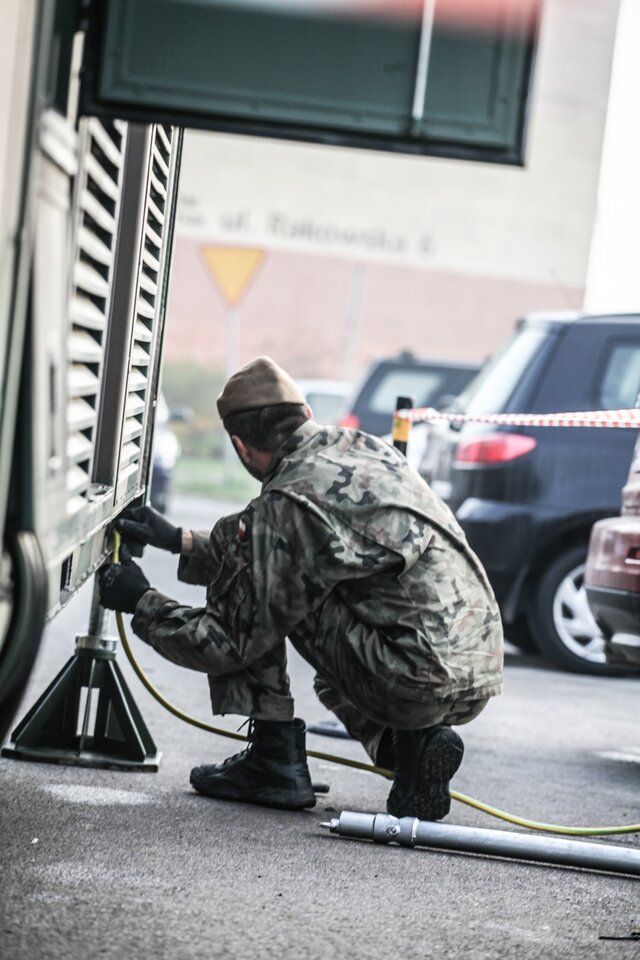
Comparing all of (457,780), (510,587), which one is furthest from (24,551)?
(510,587)

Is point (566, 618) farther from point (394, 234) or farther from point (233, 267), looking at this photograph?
point (394, 234)

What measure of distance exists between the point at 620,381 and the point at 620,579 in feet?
9.73

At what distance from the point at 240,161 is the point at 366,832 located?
33.4 m

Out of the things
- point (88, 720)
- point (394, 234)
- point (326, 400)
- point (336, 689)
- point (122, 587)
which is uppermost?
point (394, 234)

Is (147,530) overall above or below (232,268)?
below

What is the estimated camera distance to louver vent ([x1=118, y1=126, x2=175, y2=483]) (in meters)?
4.93

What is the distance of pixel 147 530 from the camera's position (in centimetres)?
507

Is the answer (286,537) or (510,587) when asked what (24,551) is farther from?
(510,587)

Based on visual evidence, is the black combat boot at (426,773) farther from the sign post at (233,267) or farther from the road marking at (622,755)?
the sign post at (233,267)

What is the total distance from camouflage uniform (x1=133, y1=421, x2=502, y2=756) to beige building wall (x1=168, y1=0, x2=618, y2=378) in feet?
93.5

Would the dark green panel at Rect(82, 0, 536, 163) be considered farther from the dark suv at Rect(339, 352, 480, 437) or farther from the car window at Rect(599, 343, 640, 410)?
the dark suv at Rect(339, 352, 480, 437)

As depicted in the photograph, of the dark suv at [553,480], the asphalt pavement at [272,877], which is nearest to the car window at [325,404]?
the dark suv at [553,480]

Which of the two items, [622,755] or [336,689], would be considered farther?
[622,755]

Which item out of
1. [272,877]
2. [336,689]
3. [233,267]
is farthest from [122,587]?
[233,267]
